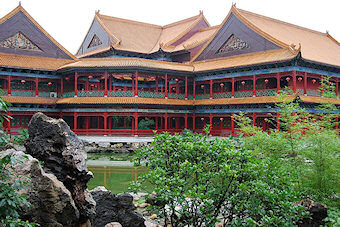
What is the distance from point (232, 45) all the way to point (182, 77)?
16.8 feet

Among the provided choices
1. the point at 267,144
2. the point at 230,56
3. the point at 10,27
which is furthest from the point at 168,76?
the point at 267,144

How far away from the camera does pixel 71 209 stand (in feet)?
24.2

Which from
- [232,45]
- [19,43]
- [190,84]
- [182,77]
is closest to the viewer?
[232,45]

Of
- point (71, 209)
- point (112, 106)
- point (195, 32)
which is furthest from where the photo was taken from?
point (195, 32)

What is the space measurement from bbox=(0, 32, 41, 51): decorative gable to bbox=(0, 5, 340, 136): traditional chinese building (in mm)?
82

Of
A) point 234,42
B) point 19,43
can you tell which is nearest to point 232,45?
point 234,42

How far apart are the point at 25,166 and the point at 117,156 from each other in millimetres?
18319

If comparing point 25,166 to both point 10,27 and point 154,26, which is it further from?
point 154,26

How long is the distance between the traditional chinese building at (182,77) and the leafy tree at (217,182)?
17.9 metres

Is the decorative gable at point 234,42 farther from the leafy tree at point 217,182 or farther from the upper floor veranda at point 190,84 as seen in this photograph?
the leafy tree at point 217,182

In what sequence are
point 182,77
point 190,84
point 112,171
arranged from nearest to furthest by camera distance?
point 112,171, point 182,77, point 190,84

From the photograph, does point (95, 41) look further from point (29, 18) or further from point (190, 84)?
point (190, 84)

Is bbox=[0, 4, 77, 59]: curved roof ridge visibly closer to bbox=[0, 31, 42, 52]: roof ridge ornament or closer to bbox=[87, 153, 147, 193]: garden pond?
bbox=[0, 31, 42, 52]: roof ridge ornament

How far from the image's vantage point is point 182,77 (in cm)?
3070
